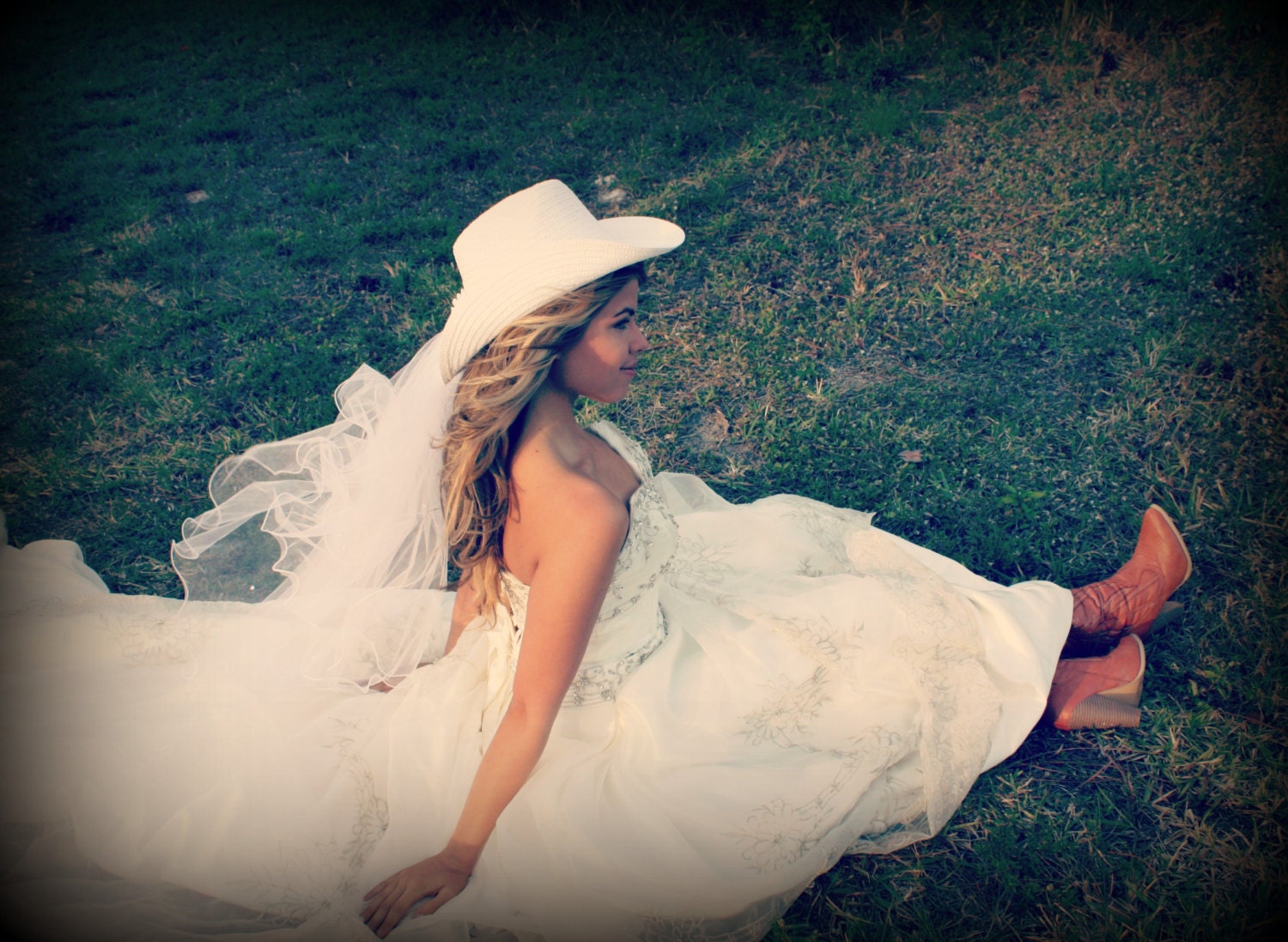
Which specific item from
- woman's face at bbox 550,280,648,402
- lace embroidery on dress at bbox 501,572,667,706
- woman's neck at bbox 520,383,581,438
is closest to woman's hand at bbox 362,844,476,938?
lace embroidery on dress at bbox 501,572,667,706

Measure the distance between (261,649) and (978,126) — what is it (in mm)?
5128

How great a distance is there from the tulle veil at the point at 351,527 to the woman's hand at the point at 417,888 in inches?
22.5

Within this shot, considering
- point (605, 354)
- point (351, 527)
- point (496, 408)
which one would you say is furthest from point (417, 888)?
point (605, 354)

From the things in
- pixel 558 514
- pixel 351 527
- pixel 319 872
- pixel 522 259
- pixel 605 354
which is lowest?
pixel 319 872

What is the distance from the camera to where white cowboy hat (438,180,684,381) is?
2.04 m

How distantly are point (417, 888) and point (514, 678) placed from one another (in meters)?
0.54

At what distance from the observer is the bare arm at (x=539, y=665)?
6.63 feet

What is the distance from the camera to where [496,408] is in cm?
209

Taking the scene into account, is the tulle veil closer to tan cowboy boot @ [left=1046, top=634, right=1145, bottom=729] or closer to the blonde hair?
the blonde hair

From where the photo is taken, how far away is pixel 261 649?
8.79 ft

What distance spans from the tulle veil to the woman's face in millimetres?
304

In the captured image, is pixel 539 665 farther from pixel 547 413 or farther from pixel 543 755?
pixel 547 413

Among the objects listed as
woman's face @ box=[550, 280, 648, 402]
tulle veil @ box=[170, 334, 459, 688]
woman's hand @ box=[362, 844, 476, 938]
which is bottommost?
woman's hand @ box=[362, 844, 476, 938]

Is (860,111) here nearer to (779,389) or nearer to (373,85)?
(779,389)
